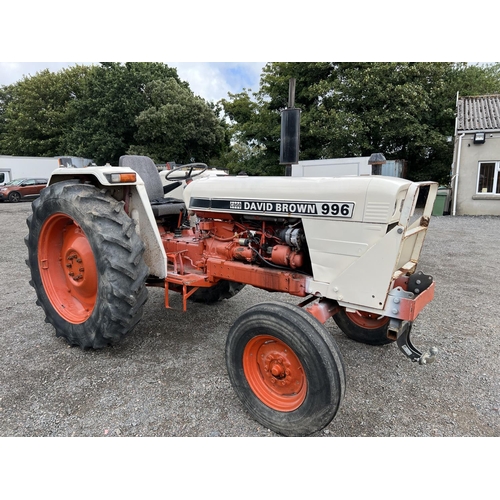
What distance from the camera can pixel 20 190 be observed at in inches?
743

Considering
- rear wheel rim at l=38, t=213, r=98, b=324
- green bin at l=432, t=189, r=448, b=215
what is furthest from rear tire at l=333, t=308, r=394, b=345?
green bin at l=432, t=189, r=448, b=215

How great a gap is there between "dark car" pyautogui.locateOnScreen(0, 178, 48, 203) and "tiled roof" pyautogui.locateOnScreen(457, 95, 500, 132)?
61.9ft

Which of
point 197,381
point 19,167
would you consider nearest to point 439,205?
point 197,381

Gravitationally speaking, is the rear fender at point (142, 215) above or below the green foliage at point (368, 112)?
below

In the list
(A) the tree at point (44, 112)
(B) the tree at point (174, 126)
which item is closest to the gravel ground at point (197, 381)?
(B) the tree at point (174, 126)

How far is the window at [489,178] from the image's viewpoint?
12.8 m

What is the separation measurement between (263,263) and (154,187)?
169 centimetres

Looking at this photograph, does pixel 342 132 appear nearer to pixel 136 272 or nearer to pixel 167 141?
pixel 167 141

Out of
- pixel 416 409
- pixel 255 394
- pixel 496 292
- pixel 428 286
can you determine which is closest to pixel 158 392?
pixel 255 394

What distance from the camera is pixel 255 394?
2.22 metres

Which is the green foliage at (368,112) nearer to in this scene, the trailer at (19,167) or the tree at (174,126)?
the tree at (174,126)

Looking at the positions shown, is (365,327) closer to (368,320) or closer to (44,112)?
(368,320)

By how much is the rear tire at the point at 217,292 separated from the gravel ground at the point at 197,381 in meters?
0.13

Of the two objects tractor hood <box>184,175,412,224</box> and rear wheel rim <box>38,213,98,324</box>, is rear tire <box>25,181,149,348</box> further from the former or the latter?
tractor hood <box>184,175,412,224</box>
